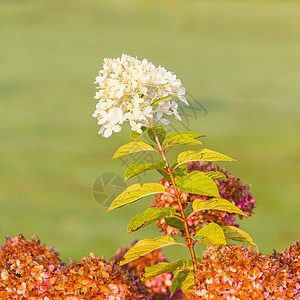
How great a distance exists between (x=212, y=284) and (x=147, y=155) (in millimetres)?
1851

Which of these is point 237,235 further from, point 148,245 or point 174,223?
point 148,245

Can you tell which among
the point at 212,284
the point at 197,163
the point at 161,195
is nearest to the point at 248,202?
the point at 197,163

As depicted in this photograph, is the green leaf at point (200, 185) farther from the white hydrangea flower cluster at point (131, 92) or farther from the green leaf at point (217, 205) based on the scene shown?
the white hydrangea flower cluster at point (131, 92)

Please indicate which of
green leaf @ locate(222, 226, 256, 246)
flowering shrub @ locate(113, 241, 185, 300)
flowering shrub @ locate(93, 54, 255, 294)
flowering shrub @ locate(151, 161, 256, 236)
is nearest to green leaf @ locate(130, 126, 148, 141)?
flowering shrub @ locate(93, 54, 255, 294)

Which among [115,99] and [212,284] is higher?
[115,99]

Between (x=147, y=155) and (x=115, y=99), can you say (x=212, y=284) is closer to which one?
(x=115, y=99)

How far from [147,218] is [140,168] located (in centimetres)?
27

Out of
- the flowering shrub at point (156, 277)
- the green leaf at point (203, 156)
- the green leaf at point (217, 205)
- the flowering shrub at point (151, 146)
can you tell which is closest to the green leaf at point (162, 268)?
the flowering shrub at point (151, 146)

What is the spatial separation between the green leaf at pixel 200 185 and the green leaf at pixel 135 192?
0.48 ft

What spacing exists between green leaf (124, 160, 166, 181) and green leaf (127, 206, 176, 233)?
9.1 inches

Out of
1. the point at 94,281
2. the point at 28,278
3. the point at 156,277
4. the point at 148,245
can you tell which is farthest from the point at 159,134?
the point at 156,277

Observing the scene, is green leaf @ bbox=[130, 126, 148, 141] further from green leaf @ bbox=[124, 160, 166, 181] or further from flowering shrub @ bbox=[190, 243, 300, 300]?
flowering shrub @ bbox=[190, 243, 300, 300]

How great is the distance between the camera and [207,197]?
10.8 feet

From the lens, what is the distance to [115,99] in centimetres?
259
